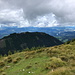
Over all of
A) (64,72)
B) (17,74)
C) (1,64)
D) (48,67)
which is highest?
(64,72)

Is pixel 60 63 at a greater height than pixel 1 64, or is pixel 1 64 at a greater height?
pixel 60 63

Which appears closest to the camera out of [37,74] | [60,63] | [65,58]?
[37,74]

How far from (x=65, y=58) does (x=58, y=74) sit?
9.77 metres

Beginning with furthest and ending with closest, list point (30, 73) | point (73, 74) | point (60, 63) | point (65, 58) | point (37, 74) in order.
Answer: point (65, 58) → point (60, 63) → point (30, 73) → point (37, 74) → point (73, 74)

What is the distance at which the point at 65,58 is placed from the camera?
21.9 metres

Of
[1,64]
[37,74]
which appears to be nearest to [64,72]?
[37,74]

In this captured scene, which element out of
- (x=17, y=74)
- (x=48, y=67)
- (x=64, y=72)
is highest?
(x=64, y=72)

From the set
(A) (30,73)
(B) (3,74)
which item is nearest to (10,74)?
(B) (3,74)

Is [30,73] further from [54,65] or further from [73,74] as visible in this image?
[73,74]

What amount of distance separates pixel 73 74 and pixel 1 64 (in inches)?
770

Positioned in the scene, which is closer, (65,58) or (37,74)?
(37,74)

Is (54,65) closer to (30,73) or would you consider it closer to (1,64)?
(30,73)

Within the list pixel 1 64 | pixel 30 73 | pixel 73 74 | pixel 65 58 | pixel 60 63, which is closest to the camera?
pixel 73 74

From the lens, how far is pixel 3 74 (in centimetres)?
1891
